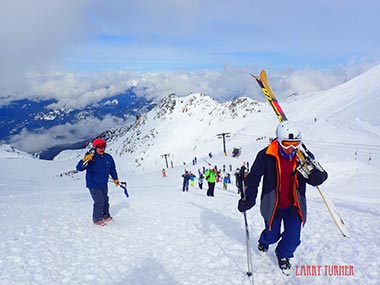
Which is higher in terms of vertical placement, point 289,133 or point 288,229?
point 289,133

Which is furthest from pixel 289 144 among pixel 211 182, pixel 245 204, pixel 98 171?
pixel 211 182

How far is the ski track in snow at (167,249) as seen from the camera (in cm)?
546

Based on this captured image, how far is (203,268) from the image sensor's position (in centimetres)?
588

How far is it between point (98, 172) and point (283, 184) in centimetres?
541

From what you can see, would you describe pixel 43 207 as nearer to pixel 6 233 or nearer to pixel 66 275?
pixel 6 233

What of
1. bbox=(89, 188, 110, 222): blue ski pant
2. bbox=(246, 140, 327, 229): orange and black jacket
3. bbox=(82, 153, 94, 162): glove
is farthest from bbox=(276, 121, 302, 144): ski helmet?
bbox=(89, 188, 110, 222): blue ski pant

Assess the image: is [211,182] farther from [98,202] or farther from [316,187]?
[316,187]

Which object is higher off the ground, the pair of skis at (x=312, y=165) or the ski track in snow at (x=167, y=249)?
the pair of skis at (x=312, y=165)

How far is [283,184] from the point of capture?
505 centimetres

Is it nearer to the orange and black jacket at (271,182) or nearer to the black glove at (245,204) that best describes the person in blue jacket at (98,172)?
the black glove at (245,204)

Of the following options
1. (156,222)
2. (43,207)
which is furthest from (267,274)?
(43,207)

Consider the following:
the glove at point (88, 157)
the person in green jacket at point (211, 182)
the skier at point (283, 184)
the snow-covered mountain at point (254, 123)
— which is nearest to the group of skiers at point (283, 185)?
the skier at point (283, 184)

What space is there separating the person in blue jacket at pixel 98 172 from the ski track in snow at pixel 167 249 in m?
0.58

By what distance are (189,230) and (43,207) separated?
261 inches
